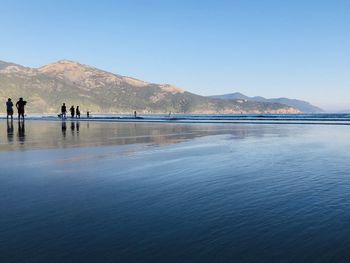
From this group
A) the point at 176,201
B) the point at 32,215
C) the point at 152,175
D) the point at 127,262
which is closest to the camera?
the point at 127,262

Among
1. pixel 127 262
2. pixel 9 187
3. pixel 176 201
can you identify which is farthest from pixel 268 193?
pixel 9 187

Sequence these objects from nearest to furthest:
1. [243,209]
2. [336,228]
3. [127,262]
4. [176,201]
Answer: [127,262], [336,228], [243,209], [176,201]

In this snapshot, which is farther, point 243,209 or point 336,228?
point 243,209

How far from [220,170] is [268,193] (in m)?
2.71

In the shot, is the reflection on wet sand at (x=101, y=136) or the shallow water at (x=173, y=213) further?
the reflection on wet sand at (x=101, y=136)

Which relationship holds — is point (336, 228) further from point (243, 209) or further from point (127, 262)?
point (127, 262)

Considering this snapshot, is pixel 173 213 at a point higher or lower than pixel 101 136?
higher

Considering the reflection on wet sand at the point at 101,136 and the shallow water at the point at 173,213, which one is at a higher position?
the shallow water at the point at 173,213

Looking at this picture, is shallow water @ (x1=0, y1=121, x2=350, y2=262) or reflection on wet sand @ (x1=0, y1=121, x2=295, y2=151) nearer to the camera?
shallow water @ (x1=0, y1=121, x2=350, y2=262)

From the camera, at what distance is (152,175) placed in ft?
27.4

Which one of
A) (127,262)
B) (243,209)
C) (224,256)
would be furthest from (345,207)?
(127,262)

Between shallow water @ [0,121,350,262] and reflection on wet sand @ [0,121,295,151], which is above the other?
shallow water @ [0,121,350,262]

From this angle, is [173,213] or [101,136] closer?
[173,213]

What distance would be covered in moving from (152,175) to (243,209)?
3.33 meters
